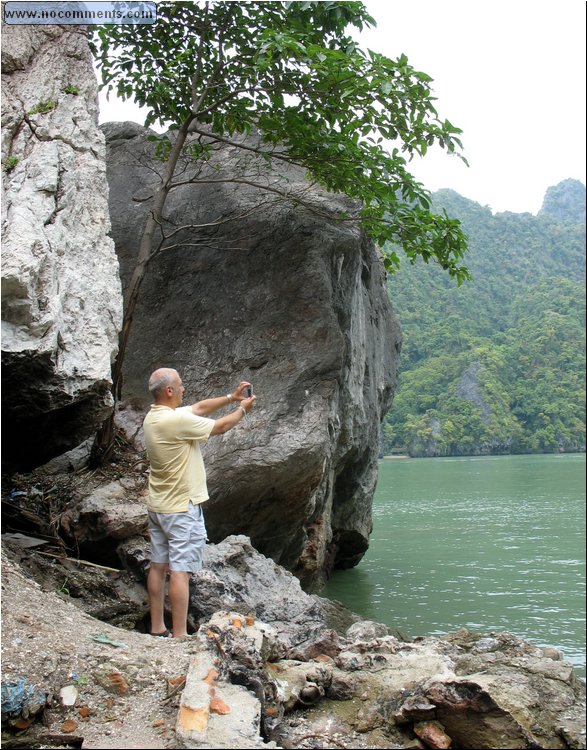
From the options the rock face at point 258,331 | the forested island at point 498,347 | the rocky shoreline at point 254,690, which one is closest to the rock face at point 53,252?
the rocky shoreline at point 254,690

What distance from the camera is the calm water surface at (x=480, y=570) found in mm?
6254

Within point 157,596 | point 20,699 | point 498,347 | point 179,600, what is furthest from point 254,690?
point 498,347

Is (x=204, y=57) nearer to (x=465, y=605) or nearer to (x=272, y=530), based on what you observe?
(x=272, y=530)

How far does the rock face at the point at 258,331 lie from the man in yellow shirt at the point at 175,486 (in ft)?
6.29

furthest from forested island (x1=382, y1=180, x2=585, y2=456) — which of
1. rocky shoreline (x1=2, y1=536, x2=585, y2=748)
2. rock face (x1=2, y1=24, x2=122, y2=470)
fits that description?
rock face (x1=2, y1=24, x2=122, y2=470)

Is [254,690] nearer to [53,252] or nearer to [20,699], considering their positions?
[20,699]

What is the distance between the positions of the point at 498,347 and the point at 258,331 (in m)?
15.4

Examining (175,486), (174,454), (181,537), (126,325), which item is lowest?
(181,537)

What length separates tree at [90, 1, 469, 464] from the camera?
5918 millimetres

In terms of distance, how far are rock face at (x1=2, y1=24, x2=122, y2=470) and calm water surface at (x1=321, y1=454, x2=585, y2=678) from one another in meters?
3.42

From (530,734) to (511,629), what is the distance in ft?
10.2

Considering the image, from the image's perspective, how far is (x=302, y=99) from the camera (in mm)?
6516

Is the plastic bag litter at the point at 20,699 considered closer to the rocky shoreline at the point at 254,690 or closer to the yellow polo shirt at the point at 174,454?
the rocky shoreline at the point at 254,690

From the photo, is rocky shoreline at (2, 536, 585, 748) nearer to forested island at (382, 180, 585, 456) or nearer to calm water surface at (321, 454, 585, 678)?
calm water surface at (321, 454, 585, 678)
